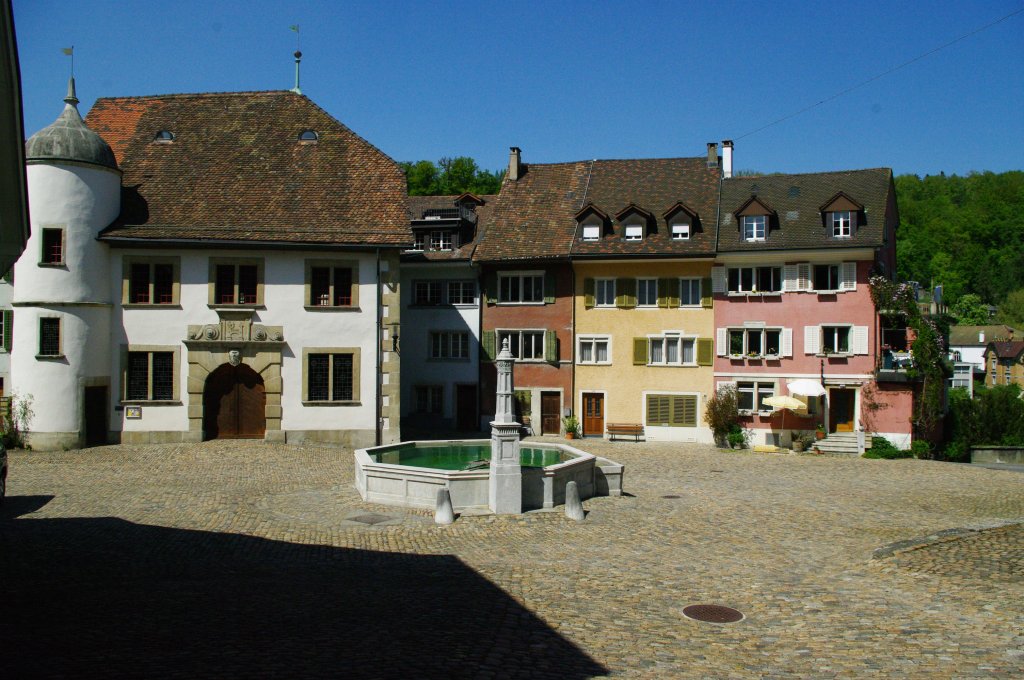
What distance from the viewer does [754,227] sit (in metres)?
35.8

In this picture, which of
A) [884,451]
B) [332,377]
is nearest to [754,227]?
[884,451]

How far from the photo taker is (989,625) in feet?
34.0

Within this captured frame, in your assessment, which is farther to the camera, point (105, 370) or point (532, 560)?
point (105, 370)

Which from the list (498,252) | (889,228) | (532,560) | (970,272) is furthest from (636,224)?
(970,272)

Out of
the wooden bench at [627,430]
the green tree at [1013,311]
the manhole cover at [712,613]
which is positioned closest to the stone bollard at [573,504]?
the manhole cover at [712,613]

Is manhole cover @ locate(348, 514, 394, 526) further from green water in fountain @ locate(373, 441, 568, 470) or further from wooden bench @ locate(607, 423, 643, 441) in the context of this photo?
wooden bench @ locate(607, 423, 643, 441)

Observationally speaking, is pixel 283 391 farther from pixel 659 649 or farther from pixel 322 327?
pixel 659 649

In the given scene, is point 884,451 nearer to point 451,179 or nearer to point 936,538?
point 936,538

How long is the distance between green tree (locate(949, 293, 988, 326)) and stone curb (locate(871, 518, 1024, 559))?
82.6 metres

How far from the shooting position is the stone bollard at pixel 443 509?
54.2ft

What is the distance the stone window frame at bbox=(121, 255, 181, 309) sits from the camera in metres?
28.9

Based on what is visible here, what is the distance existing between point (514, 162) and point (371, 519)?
27.4 m

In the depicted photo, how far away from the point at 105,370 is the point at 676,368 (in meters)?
21.7

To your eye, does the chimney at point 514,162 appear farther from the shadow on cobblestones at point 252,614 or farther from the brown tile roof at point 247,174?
the shadow on cobblestones at point 252,614
